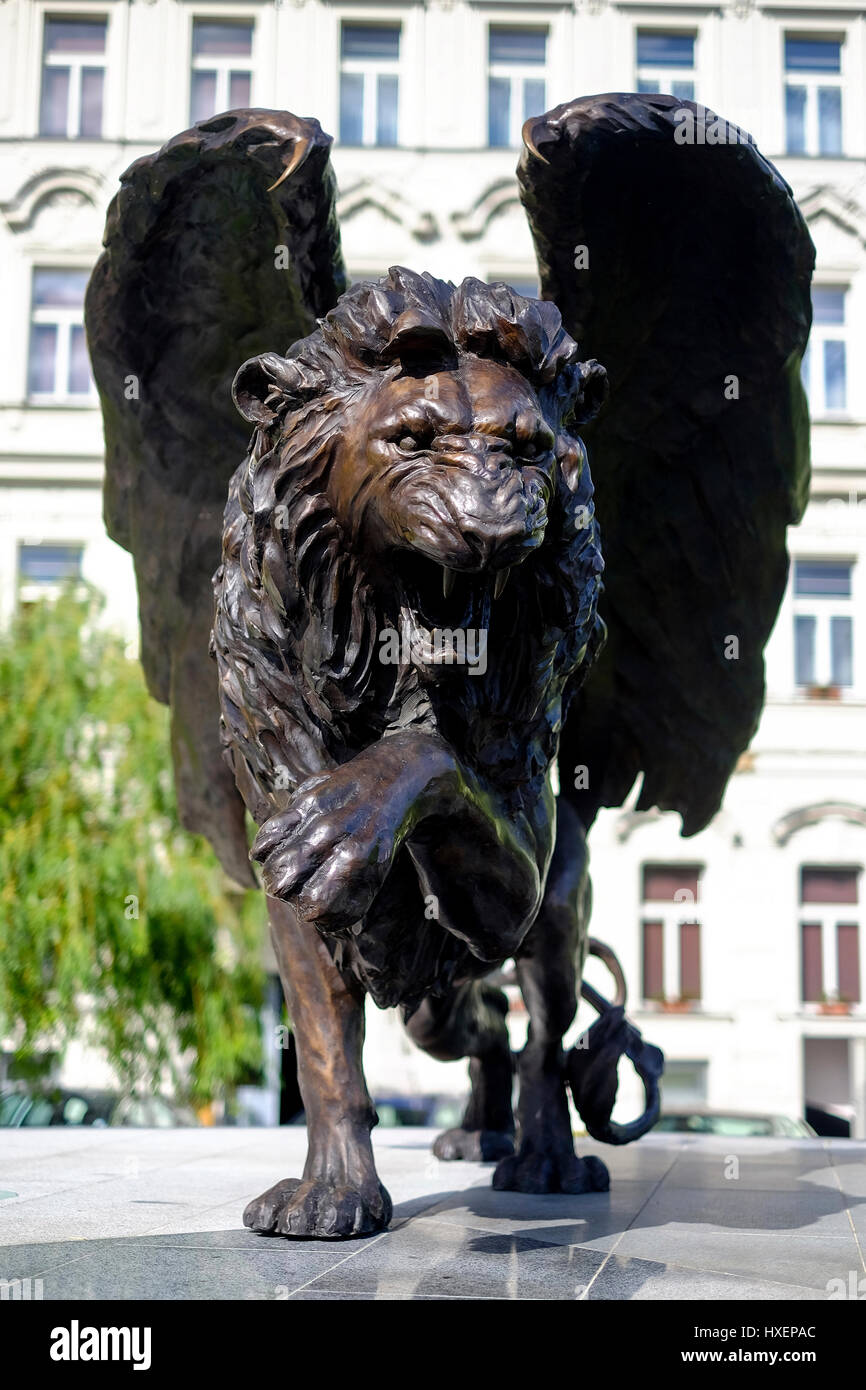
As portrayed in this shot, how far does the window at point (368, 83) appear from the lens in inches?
771

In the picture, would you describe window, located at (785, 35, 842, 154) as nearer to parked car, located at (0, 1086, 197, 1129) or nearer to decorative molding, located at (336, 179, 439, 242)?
decorative molding, located at (336, 179, 439, 242)

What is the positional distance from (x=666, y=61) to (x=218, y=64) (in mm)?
5576

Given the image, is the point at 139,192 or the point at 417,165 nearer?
the point at 139,192

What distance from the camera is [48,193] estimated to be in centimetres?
1952

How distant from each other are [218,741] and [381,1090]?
43.3 feet

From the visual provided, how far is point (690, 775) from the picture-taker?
4637 millimetres

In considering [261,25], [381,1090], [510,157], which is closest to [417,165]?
[510,157]

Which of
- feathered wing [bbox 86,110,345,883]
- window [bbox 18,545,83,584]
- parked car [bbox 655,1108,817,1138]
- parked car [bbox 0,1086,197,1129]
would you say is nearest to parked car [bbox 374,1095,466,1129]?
parked car [bbox 0,1086,197,1129]

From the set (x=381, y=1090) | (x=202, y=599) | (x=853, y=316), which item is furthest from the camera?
(x=853, y=316)

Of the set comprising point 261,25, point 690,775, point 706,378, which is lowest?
point 690,775

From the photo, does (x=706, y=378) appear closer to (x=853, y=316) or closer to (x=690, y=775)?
(x=690, y=775)

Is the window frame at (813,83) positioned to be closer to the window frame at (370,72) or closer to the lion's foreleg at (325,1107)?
the window frame at (370,72)

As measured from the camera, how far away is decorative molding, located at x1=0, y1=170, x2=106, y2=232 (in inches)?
766

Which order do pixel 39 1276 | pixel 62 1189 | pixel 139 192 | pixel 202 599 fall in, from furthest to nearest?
1. pixel 202 599
2. pixel 62 1189
3. pixel 139 192
4. pixel 39 1276
